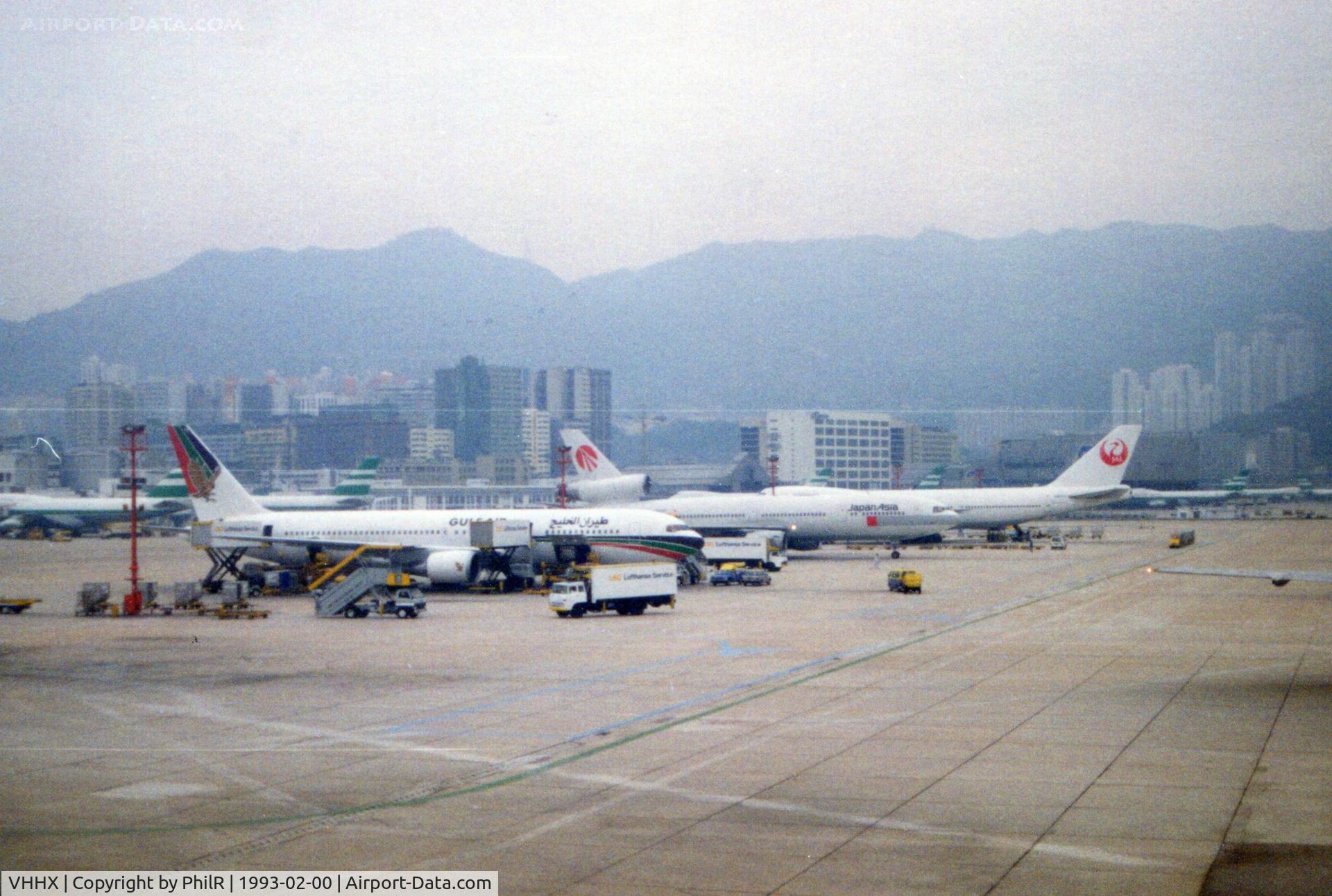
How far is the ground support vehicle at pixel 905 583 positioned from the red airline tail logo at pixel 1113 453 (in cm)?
6357

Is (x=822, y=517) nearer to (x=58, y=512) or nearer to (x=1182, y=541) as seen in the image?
(x=1182, y=541)

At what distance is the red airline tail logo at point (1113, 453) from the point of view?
120 m

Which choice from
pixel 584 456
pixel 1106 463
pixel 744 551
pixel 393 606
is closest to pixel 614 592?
pixel 393 606

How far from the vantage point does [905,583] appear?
204 ft

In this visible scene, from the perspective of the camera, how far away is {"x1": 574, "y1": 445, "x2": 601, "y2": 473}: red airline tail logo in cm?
12300

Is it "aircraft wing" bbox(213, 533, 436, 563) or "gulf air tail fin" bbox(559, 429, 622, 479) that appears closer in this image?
"aircraft wing" bbox(213, 533, 436, 563)

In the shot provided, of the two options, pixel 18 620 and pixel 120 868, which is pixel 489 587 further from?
pixel 120 868

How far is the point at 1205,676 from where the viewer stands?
33062mm

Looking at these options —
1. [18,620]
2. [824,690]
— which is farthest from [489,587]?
[824,690]

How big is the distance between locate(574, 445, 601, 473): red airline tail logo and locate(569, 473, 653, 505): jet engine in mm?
1495

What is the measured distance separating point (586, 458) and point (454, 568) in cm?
5746

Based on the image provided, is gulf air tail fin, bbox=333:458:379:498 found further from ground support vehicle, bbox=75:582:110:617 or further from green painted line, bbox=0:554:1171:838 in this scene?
green painted line, bbox=0:554:1171:838

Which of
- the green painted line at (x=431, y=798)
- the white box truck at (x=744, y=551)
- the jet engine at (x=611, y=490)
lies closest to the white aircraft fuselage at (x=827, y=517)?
the white box truck at (x=744, y=551)

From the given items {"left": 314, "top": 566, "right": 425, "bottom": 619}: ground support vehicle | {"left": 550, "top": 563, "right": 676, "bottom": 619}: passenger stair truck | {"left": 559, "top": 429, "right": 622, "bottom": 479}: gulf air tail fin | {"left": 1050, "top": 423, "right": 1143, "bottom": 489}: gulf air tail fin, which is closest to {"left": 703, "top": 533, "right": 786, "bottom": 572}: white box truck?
{"left": 550, "top": 563, "right": 676, "bottom": 619}: passenger stair truck
